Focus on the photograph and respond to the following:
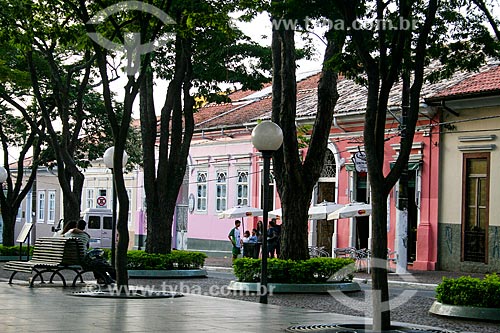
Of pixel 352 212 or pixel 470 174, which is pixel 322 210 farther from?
pixel 470 174

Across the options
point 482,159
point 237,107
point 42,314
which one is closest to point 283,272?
point 42,314

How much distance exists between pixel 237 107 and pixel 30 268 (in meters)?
25.2

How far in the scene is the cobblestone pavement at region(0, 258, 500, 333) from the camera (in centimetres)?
1351

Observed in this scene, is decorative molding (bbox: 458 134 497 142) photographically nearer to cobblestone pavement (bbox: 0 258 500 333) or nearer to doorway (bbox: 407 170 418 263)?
doorway (bbox: 407 170 418 263)

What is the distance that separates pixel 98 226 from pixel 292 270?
26020 mm

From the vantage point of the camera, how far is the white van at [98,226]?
141 ft

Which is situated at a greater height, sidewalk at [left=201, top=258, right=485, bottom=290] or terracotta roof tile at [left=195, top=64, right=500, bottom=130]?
terracotta roof tile at [left=195, top=64, right=500, bottom=130]

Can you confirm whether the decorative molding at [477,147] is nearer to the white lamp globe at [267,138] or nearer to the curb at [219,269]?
the curb at [219,269]

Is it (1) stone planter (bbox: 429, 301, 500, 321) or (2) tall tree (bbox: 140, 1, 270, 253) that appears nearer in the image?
(1) stone planter (bbox: 429, 301, 500, 321)

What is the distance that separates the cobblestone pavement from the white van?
20.7m

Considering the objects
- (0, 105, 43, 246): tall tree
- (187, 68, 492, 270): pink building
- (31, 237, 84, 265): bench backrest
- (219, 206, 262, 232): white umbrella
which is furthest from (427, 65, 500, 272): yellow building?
(31, 237, 84, 265): bench backrest

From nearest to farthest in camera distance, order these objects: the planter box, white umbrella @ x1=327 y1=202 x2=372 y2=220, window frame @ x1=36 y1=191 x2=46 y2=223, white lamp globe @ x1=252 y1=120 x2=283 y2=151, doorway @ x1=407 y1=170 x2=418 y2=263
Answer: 1. white lamp globe @ x1=252 y1=120 x2=283 y2=151
2. the planter box
3. white umbrella @ x1=327 y1=202 x2=372 y2=220
4. doorway @ x1=407 y1=170 x2=418 y2=263
5. window frame @ x1=36 y1=191 x2=46 y2=223

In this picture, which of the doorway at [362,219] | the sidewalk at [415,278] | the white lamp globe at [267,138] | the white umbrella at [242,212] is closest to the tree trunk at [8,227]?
the sidewalk at [415,278]

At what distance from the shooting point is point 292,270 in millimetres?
18109
